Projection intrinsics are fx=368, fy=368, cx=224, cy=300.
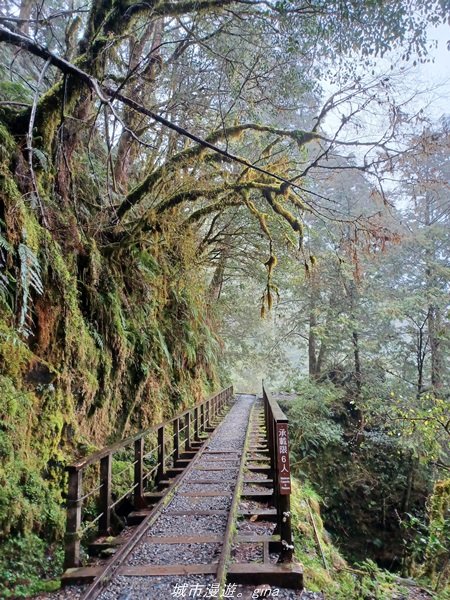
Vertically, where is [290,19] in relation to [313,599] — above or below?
above

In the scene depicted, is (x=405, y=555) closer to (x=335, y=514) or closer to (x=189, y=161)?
(x=335, y=514)

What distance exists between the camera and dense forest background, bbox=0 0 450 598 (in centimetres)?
362

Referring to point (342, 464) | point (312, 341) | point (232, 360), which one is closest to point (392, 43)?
point (342, 464)

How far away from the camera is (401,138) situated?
5812 millimetres

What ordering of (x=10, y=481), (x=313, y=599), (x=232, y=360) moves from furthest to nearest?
1. (x=232, y=360)
2. (x=10, y=481)
3. (x=313, y=599)

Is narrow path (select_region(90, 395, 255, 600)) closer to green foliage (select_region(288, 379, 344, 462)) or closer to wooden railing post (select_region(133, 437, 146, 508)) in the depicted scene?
wooden railing post (select_region(133, 437, 146, 508))

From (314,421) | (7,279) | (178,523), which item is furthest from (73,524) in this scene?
(314,421)

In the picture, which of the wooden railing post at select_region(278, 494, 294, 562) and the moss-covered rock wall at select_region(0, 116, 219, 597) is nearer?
the wooden railing post at select_region(278, 494, 294, 562)

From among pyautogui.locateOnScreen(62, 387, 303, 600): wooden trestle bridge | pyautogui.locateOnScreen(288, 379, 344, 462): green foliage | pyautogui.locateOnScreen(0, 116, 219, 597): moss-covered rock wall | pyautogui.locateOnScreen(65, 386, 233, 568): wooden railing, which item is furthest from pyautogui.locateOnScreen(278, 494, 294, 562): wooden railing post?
pyautogui.locateOnScreen(288, 379, 344, 462): green foliage

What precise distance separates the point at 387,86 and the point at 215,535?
6264 millimetres

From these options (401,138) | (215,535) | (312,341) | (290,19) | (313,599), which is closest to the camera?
(313,599)

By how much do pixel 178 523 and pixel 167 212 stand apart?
15.2ft

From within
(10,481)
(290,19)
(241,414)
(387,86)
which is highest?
(290,19)

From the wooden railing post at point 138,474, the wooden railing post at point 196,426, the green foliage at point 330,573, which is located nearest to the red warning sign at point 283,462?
the green foliage at point 330,573
